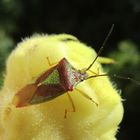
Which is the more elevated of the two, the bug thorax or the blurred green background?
the blurred green background

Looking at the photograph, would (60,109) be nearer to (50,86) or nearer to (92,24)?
(50,86)

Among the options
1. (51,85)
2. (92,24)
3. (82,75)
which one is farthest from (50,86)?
(92,24)

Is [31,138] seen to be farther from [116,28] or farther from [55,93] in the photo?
[116,28]

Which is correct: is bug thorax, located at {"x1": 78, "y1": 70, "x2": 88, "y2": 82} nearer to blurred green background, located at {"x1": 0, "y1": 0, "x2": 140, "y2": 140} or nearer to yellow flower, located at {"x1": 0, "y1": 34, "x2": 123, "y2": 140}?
yellow flower, located at {"x1": 0, "y1": 34, "x2": 123, "y2": 140}

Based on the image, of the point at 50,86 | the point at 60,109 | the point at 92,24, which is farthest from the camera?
the point at 92,24

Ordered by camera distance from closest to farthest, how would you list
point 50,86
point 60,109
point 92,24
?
1. point 60,109
2. point 50,86
3. point 92,24

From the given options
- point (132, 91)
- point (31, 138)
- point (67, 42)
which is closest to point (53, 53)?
point (67, 42)

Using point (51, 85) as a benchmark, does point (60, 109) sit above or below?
below

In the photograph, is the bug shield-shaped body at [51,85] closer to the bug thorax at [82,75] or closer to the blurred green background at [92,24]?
the bug thorax at [82,75]

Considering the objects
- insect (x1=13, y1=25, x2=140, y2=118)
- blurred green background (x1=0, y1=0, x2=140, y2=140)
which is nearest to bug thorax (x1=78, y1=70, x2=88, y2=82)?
insect (x1=13, y1=25, x2=140, y2=118)
